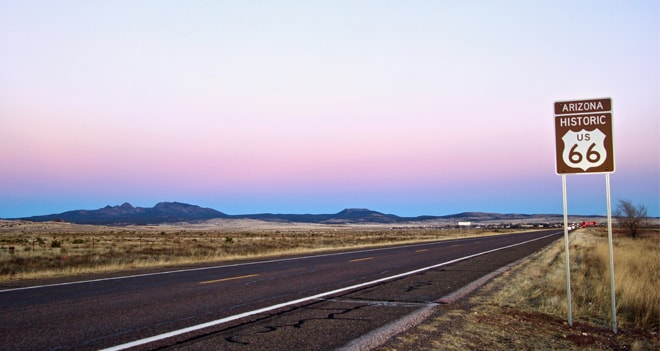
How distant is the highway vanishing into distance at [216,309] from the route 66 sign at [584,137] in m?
3.67

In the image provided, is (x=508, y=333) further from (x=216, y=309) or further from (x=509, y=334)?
→ (x=216, y=309)

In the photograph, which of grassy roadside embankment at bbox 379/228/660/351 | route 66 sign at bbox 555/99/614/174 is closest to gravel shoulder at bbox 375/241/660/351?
grassy roadside embankment at bbox 379/228/660/351

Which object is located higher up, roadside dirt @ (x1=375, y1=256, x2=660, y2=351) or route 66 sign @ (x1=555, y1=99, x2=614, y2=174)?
route 66 sign @ (x1=555, y1=99, x2=614, y2=174)

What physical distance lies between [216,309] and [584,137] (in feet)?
21.7

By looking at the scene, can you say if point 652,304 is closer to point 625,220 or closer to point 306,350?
point 306,350

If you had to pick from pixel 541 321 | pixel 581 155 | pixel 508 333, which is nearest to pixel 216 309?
pixel 508 333

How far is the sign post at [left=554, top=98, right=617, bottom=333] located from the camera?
292 inches

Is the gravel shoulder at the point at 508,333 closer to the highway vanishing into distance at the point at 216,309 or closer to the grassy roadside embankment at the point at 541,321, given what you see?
the grassy roadside embankment at the point at 541,321

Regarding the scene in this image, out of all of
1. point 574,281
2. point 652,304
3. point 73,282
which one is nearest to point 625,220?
point 574,281

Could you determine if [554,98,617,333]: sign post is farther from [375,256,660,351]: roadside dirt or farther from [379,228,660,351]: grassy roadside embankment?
[379,228,660,351]: grassy roadside embankment

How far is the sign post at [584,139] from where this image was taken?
742 cm

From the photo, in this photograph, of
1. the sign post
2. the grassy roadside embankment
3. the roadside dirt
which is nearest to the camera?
the roadside dirt

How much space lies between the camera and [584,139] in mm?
7578

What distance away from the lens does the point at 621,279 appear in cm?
1226
